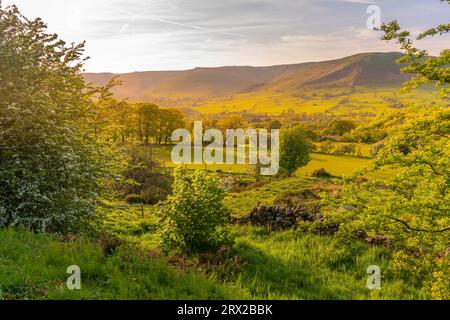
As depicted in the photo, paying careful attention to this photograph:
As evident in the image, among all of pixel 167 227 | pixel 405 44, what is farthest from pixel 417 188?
pixel 167 227

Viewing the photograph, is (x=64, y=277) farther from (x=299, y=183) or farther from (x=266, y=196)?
(x=299, y=183)

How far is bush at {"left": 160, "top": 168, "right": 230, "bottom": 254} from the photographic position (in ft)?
41.6

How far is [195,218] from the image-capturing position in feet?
41.7

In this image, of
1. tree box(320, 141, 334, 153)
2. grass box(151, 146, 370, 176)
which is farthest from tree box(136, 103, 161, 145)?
tree box(320, 141, 334, 153)

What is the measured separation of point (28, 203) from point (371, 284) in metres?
11.3

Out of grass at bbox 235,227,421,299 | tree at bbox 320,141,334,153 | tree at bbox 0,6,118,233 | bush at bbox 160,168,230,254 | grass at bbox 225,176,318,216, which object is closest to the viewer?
grass at bbox 235,227,421,299

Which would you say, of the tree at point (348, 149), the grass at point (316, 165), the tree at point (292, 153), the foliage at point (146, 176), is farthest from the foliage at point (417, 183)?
the tree at point (348, 149)

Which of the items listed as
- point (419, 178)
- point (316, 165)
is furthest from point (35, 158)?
point (316, 165)

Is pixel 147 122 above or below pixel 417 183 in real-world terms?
above

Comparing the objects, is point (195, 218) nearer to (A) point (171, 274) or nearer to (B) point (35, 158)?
(A) point (171, 274)

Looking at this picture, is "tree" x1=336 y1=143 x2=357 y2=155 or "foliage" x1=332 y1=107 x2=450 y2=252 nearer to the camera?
"foliage" x1=332 y1=107 x2=450 y2=252

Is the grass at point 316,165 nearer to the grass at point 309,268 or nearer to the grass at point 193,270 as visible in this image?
the grass at point 309,268

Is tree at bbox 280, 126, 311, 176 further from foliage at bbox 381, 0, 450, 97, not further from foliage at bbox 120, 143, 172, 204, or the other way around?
foliage at bbox 381, 0, 450, 97

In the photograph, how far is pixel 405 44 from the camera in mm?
10469
